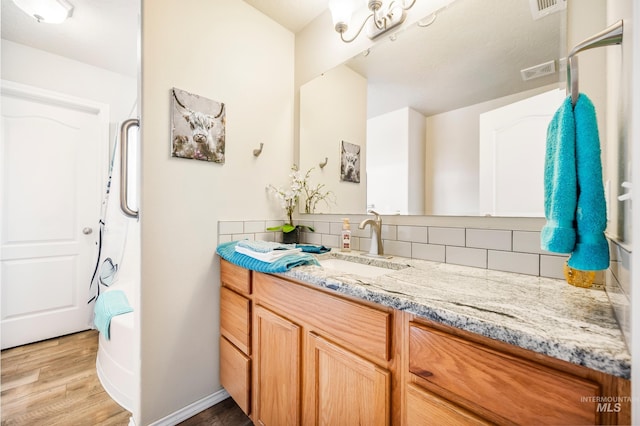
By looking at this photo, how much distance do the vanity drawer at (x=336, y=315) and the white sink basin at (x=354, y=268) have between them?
9.0 inches

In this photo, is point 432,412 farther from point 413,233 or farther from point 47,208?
point 47,208

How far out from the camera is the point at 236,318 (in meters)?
1.36

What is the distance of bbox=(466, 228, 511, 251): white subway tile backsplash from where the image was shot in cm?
101

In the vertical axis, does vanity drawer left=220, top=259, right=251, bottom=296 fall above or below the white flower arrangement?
below

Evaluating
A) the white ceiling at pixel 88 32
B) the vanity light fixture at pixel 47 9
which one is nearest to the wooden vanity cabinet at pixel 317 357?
the white ceiling at pixel 88 32

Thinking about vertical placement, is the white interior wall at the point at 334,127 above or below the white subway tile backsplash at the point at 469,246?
above

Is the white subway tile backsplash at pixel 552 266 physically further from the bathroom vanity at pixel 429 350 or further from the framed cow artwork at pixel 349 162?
the framed cow artwork at pixel 349 162

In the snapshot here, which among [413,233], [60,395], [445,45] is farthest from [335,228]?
[60,395]

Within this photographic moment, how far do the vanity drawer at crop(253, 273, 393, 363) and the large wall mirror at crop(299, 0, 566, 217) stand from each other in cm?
67

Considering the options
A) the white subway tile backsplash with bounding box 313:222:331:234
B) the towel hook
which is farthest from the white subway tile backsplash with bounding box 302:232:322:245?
the towel hook

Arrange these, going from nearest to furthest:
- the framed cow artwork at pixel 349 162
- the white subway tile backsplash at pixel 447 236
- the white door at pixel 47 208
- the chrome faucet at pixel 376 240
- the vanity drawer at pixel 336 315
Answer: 1. the vanity drawer at pixel 336 315
2. the white subway tile backsplash at pixel 447 236
3. the chrome faucet at pixel 376 240
4. the framed cow artwork at pixel 349 162
5. the white door at pixel 47 208

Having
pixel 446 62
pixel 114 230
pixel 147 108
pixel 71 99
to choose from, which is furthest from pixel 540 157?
pixel 71 99

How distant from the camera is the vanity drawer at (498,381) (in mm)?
441

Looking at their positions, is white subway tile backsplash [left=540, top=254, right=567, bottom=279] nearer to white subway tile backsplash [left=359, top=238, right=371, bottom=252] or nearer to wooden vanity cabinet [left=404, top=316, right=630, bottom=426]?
wooden vanity cabinet [left=404, top=316, right=630, bottom=426]
